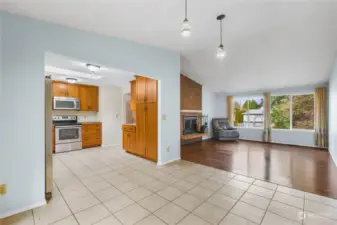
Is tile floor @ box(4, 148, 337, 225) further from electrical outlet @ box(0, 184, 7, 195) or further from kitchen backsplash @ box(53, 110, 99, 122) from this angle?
kitchen backsplash @ box(53, 110, 99, 122)

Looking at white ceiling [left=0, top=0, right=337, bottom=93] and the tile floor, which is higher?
white ceiling [left=0, top=0, right=337, bottom=93]

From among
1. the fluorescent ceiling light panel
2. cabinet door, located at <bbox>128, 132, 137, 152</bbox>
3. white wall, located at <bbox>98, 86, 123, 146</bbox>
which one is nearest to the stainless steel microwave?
white wall, located at <bbox>98, 86, 123, 146</bbox>

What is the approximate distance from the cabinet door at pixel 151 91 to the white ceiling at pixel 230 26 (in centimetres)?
88

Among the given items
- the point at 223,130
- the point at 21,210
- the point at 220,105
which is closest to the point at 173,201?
the point at 21,210

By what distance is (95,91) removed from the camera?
5.80m

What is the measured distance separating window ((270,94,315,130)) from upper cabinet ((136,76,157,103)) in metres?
5.28

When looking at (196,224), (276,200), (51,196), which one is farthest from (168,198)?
(51,196)

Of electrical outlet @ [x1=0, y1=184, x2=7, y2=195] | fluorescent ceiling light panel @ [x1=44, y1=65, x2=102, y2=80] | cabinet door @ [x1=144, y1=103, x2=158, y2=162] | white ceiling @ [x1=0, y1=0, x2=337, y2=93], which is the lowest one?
electrical outlet @ [x1=0, y1=184, x2=7, y2=195]

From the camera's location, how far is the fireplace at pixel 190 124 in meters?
5.98

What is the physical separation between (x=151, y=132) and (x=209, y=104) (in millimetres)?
4271

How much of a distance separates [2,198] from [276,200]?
344 centimetres

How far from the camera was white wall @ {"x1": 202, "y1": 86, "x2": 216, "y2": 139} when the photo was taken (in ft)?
23.1

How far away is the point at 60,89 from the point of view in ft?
16.7

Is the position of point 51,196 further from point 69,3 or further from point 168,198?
point 69,3
